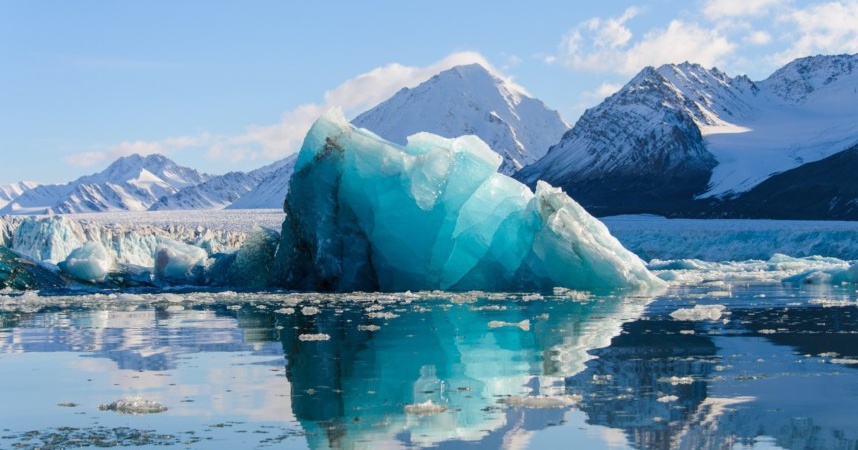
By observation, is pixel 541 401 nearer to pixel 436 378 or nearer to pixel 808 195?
pixel 436 378

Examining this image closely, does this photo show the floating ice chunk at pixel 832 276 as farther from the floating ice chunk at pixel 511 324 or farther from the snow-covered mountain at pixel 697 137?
the snow-covered mountain at pixel 697 137

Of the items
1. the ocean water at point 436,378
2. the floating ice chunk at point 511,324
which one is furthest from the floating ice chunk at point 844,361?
the floating ice chunk at point 511,324

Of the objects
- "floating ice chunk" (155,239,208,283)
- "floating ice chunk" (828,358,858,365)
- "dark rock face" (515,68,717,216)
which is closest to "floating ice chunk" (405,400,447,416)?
"floating ice chunk" (828,358,858,365)

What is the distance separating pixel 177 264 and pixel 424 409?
67.4 feet

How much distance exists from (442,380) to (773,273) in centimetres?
2160

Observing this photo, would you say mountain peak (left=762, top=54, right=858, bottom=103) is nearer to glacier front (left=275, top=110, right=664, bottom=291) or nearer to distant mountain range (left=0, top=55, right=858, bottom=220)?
distant mountain range (left=0, top=55, right=858, bottom=220)

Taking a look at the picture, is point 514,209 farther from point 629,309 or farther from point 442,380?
point 442,380

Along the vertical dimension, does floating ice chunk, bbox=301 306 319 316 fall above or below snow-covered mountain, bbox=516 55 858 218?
below

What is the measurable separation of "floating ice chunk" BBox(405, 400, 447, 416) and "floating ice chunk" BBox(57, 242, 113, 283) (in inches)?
783

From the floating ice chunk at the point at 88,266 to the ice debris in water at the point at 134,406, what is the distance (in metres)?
18.8

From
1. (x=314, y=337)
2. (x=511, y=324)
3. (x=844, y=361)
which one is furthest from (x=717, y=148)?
(x=844, y=361)

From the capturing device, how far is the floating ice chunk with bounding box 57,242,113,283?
27109mm

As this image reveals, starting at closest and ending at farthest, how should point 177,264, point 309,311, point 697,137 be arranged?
point 309,311 → point 177,264 → point 697,137

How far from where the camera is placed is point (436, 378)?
10.4 metres
